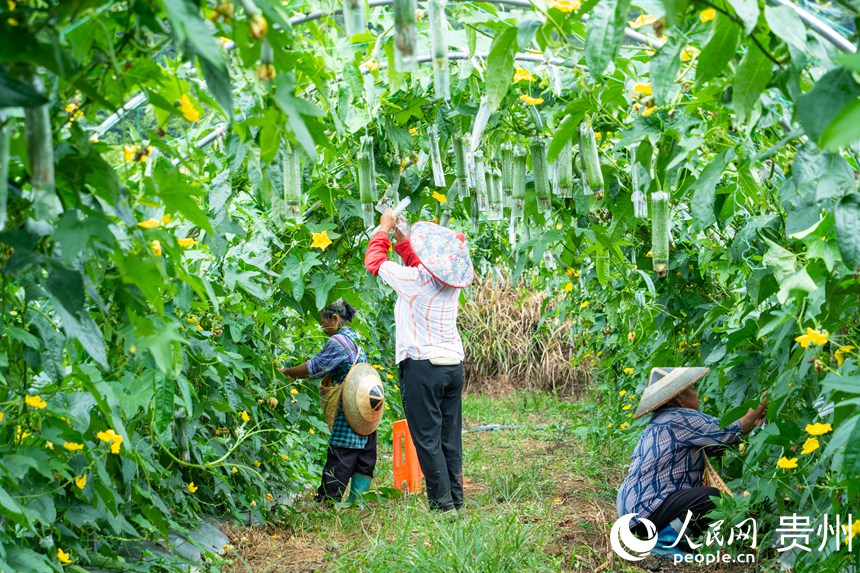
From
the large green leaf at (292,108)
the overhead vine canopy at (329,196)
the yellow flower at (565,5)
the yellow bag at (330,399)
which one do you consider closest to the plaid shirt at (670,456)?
the overhead vine canopy at (329,196)

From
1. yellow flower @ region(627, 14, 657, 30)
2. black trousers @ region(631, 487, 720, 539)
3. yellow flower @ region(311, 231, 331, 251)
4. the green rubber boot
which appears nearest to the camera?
yellow flower @ region(627, 14, 657, 30)

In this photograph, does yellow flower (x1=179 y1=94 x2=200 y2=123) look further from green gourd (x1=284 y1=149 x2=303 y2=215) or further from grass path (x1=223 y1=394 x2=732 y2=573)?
grass path (x1=223 y1=394 x2=732 y2=573)

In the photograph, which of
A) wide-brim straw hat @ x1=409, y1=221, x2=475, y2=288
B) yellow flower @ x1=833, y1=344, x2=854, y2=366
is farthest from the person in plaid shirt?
yellow flower @ x1=833, y1=344, x2=854, y2=366

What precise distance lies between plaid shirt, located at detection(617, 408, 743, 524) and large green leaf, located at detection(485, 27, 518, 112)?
227cm

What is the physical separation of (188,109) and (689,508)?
108 inches

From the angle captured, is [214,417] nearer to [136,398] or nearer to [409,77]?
[136,398]

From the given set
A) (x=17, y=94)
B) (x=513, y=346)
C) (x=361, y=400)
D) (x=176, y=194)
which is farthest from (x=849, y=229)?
(x=513, y=346)

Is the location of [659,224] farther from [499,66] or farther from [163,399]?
[163,399]

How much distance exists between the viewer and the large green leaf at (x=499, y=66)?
1.94 metres

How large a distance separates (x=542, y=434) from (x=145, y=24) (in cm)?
691

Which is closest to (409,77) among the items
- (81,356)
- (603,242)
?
(603,242)

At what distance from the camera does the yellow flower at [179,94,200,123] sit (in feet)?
5.94

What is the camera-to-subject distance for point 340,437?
5.11m

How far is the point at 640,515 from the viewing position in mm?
→ 3859
